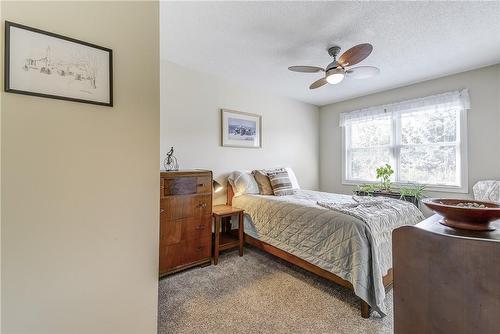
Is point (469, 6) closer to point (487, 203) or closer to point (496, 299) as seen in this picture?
Result: point (487, 203)

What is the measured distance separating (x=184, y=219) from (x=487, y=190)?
12.3ft

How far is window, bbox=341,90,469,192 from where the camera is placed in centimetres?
321

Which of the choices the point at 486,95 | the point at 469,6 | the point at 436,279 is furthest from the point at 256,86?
the point at 436,279

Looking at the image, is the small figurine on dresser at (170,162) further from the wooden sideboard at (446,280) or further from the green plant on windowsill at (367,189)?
the green plant on windowsill at (367,189)

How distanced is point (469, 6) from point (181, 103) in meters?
3.04

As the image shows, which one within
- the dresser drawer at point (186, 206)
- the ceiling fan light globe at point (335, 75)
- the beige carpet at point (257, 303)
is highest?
the ceiling fan light globe at point (335, 75)

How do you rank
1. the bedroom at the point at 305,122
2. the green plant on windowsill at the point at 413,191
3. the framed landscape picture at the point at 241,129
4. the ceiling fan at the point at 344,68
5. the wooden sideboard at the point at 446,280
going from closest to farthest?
the wooden sideboard at the point at 446,280
the bedroom at the point at 305,122
the ceiling fan at the point at 344,68
the green plant on windowsill at the point at 413,191
the framed landscape picture at the point at 241,129

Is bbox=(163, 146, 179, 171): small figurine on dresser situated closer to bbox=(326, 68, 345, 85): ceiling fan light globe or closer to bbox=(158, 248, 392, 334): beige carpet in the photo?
bbox=(158, 248, 392, 334): beige carpet

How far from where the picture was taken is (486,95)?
9.69 feet

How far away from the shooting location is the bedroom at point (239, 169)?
0.98 metres

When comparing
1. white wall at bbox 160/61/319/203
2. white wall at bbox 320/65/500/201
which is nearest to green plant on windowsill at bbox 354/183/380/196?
white wall at bbox 320/65/500/201

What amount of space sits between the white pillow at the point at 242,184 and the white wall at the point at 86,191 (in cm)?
190

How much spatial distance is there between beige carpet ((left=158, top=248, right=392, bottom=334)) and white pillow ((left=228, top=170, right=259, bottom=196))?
104cm

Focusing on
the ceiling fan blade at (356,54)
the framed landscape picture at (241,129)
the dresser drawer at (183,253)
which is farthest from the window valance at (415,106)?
the dresser drawer at (183,253)
